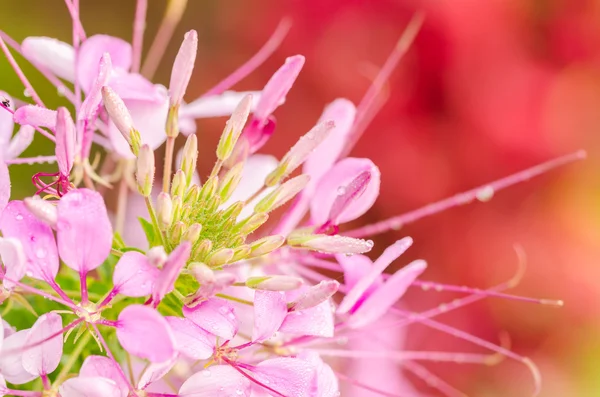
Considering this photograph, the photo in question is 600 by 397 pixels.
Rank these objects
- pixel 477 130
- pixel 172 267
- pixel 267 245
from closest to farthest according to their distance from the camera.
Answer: pixel 172 267, pixel 267 245, pixel 477 130

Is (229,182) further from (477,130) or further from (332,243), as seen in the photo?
(477,130)

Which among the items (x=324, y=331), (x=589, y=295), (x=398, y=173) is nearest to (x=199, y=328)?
(x=324, y=331)

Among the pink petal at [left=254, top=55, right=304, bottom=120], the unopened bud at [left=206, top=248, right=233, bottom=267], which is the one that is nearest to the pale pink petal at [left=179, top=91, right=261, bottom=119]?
the pink petal at [left=254, top=55, right=304, bottom=120]

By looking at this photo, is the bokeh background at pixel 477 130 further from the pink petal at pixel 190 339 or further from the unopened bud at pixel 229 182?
the pink petal at pixel 190 339

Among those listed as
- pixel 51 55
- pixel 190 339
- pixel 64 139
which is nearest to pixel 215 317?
pixel 190 339

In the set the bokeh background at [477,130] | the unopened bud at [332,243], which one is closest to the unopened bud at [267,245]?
the unopened bud at [332,243]

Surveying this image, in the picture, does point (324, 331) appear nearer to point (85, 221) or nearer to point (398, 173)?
point (85, 221)
